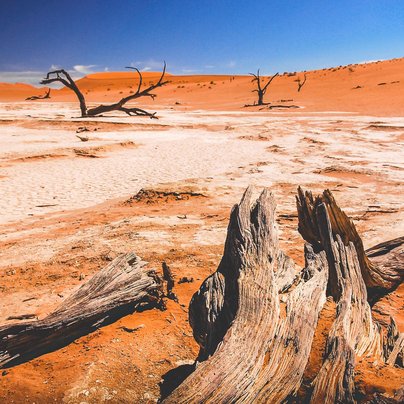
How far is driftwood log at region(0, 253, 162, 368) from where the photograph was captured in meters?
2.76

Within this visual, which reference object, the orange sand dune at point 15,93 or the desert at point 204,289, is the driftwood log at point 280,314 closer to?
the desert at point 204,289

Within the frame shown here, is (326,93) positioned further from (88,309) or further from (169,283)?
(88,309)

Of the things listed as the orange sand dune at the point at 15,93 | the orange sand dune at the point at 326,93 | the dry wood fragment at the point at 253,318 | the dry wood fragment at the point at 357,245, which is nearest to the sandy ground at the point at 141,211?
the dry wood fragment at the point at 357,245

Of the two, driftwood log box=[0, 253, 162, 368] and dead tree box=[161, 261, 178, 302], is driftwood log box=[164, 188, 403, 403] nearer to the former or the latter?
driftwood log box=[0, 253, 162, 368]

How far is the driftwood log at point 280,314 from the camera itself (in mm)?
2008

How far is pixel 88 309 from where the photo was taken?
3.08m

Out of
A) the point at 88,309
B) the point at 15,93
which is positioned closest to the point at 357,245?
the point at 88,309

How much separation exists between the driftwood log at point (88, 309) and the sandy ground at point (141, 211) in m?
0.09

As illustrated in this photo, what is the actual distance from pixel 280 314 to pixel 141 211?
4.57 meters

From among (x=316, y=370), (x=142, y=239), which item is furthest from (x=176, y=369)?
(x=142, y=239)

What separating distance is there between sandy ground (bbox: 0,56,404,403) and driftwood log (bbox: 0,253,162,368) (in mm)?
89

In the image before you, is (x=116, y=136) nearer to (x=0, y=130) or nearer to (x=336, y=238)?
(x=0, y=130)

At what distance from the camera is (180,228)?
5828 mm

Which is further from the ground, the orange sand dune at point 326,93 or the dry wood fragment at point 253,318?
the orange sand dune at point 326,93
